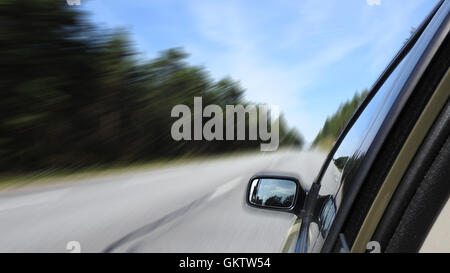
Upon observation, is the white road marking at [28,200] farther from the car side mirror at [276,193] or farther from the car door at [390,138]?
the car door at [390,138]

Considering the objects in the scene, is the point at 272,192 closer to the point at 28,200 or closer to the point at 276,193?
the point at 276,193

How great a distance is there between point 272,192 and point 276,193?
22 millimetres

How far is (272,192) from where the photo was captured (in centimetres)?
197

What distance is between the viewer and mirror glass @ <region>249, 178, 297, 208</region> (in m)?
1.83

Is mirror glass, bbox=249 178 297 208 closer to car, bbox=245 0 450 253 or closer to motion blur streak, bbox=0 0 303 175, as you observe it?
car, bbox=245 0 450 253

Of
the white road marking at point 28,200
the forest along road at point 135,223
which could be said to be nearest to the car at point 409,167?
the forest along road at point 135,223

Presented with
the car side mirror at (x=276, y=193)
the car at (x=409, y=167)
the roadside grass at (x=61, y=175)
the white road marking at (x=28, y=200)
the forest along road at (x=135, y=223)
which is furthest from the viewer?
the roadside grass at (x=61, y=175)

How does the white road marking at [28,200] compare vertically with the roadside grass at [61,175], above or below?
above

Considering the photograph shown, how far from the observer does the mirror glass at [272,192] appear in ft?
6.01

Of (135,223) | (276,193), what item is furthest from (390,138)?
(135,223)

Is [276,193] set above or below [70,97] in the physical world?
above

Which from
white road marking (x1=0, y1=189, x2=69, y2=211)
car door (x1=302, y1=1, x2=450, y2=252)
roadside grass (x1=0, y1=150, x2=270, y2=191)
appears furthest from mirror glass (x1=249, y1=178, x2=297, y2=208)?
roadside grass (x1=0, y1=150, x2=270, y2=191)
